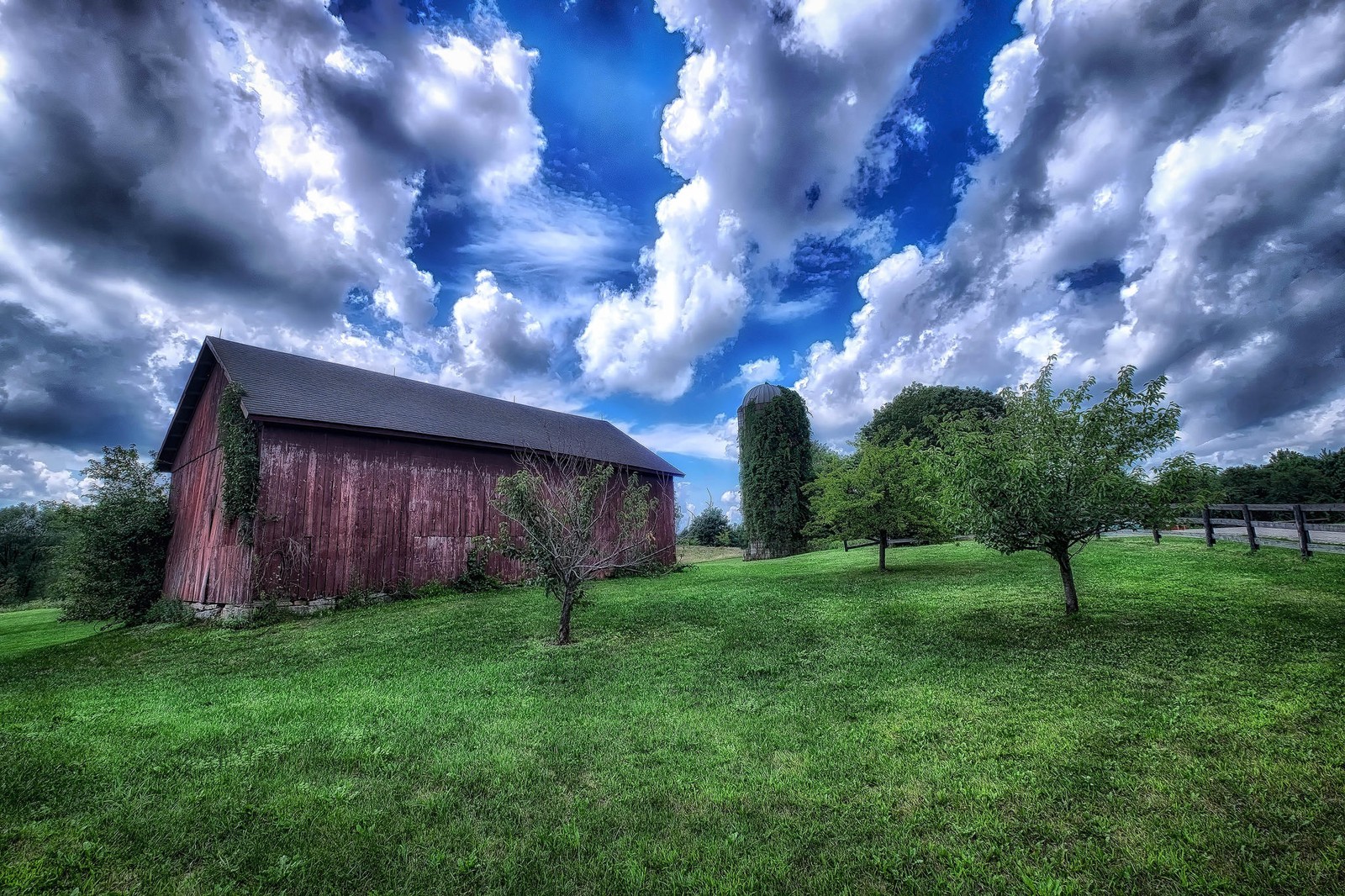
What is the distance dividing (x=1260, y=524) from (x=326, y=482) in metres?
24.9

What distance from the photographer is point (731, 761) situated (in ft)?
15.7

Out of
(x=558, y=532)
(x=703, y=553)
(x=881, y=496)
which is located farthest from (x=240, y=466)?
(x=703, y=553)

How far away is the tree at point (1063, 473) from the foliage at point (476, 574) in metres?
14.7

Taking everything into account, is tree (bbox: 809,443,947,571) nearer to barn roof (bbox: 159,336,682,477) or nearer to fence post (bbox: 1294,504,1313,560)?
fence post (bbox: 1294,504,1313,560)

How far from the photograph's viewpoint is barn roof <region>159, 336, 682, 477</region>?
1523cm

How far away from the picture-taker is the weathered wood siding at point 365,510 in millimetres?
14297

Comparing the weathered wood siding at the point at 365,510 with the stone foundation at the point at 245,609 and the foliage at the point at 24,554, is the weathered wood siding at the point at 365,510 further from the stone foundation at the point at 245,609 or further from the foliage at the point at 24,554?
the foliage at the point at 24,554

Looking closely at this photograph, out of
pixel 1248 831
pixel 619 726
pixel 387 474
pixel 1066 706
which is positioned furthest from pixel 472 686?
pixel 387 474

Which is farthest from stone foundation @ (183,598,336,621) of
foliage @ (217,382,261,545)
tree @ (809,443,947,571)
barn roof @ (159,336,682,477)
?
tree @ (809,443,947,571)

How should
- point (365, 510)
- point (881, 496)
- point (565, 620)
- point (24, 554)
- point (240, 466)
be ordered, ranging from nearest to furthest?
point (565, 620)
point (240, 466)
point (881, 496)
point (365, 510)
point (24, 554)

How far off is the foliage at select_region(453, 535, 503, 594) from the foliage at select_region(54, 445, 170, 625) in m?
10.4

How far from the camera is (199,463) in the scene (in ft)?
56.2

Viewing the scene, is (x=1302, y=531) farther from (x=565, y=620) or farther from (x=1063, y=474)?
(x=565, y=620)

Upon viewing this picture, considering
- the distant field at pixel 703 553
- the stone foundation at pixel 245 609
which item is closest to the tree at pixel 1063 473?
the stone foundation at pixel 245 609
